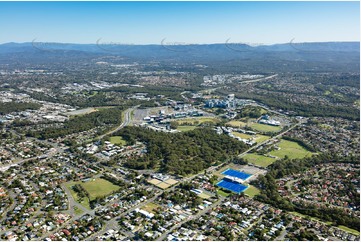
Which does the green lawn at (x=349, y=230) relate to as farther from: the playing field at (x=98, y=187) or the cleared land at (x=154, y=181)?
the playing field at (x=98, y=187)

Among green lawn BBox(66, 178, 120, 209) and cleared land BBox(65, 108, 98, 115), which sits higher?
cleared land BBox(65, 108, 98, 115)

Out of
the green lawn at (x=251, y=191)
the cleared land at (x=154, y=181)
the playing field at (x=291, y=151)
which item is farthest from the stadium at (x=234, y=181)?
the playing field at (x=291, y=151)

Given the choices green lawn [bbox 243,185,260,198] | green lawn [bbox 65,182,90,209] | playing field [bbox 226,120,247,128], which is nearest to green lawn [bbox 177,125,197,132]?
playing field [bbox 226,120,247,128]

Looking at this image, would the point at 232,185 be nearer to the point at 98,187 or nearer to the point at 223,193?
the point at 223,193

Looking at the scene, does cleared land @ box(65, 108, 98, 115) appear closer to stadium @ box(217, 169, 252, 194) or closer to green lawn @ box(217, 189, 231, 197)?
stadium @ box(217, 169, 252, 194)

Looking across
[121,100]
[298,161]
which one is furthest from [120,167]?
[121,100]

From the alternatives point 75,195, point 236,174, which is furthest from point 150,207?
point 236,174

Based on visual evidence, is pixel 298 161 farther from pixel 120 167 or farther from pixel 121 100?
pixel 121 100
